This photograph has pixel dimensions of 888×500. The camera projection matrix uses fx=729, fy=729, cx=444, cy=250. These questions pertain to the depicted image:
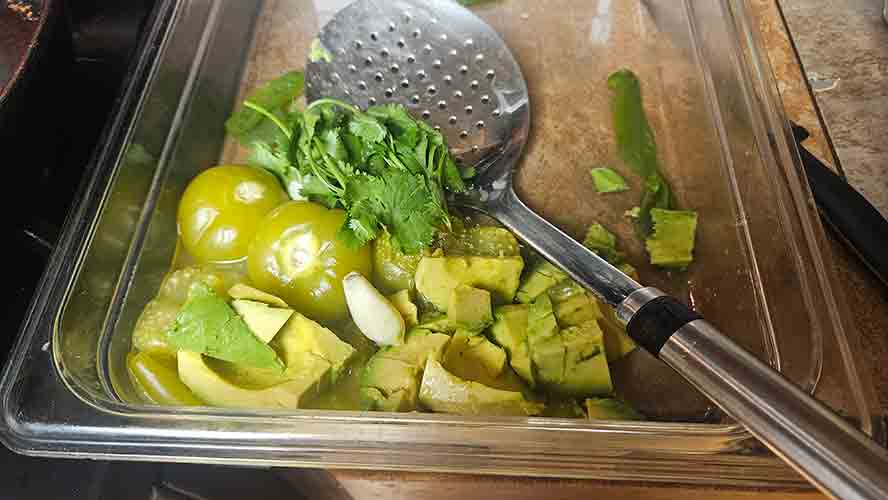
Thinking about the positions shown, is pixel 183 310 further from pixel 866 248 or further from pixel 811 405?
pixel 866 248

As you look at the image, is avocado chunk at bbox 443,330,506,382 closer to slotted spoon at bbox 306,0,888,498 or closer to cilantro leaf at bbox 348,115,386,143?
slotted spoon at bbox 306,0,888,498

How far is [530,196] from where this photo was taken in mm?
906

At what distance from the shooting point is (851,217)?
0.77 m

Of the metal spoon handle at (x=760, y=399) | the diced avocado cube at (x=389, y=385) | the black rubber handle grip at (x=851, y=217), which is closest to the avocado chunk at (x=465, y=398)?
the diced avocado cube at (x=389, y=385)

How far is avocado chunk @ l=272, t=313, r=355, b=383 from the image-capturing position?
0.69m

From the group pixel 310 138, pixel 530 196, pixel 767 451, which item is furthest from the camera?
pixel 530 196

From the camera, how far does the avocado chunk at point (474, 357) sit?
70 cm

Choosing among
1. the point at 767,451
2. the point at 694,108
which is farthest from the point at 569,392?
the point at 694,108

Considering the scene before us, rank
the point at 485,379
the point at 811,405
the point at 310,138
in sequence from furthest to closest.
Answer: the point at 310,138 → the point at 485,379 → the point at 811,405

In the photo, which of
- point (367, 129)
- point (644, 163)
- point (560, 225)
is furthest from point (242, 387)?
point (644, 163)

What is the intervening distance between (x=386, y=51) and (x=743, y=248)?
48 centimetres

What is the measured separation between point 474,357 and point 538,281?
0.11m

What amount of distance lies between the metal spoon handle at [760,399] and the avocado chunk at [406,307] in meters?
0.20

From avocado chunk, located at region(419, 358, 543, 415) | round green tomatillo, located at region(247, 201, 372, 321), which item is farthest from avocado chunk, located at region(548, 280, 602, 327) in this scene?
round green tomatillo, located at region(247, 201, 372, 321)
